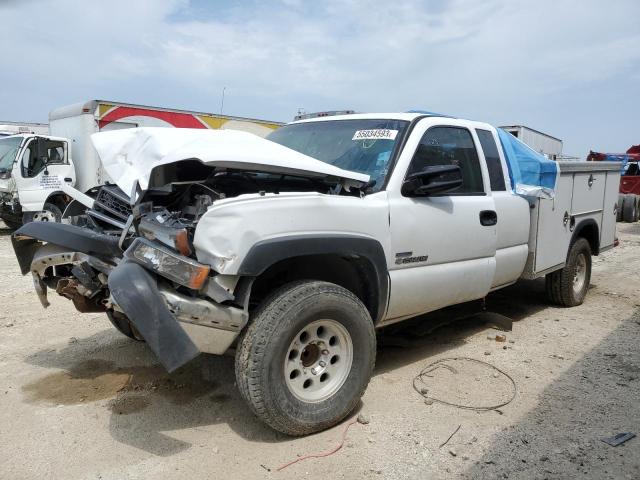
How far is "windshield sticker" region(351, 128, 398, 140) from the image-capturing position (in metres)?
3.79

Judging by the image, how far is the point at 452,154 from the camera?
4.13 m

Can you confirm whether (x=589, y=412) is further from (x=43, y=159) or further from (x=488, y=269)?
(x=43, y=159)

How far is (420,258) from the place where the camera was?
3.66 meters

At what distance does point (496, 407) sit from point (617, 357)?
5.55ft

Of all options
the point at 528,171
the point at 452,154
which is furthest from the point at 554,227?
the point at 452,154

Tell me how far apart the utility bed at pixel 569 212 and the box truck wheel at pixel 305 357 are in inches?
98.1

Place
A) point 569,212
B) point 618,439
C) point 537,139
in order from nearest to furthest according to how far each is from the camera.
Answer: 1. point 618,439
2. point 569,212
3. point 537,139

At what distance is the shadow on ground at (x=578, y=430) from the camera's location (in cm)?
281

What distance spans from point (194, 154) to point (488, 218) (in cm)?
250

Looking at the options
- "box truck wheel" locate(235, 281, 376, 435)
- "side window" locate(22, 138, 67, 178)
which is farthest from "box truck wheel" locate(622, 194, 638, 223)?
"side window" locate(22, 138, 67, 178)


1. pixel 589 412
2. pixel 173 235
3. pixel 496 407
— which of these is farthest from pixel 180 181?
pixel 589 412

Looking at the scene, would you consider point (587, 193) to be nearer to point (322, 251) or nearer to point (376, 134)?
point (376, 134)

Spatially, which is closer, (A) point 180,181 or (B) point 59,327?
(A) point 180,181

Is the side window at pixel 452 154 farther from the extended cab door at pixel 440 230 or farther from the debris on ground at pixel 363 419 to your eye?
the debris on ground at pixel 363 419
